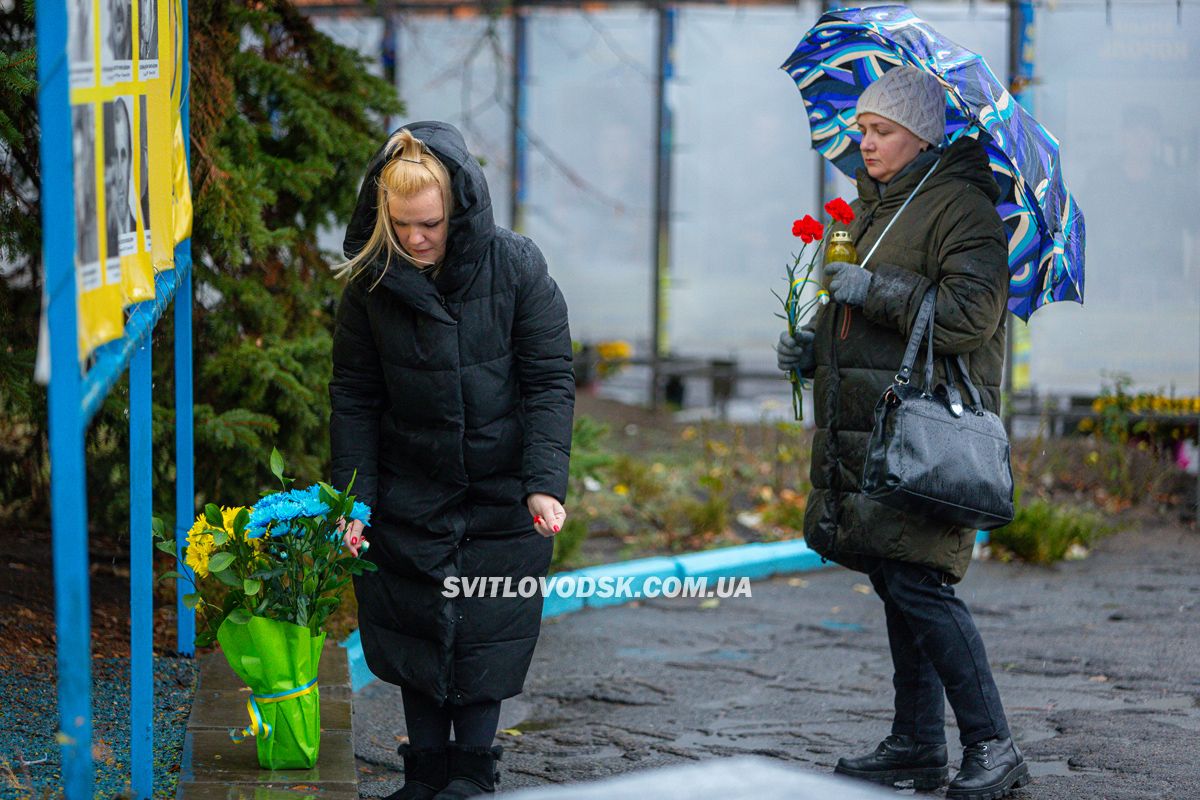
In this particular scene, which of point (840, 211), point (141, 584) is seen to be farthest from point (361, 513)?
point (840, 211)

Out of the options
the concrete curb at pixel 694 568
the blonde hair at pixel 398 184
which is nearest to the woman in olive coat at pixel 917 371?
the blonde hair at pixel 398 184

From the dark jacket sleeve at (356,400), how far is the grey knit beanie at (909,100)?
1.50 m

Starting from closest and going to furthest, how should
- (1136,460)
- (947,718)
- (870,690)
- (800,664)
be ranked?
(947,718) < (870,690) < (800,664) < (1136,460)

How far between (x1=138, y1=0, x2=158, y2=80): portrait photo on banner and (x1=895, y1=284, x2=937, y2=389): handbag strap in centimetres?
200

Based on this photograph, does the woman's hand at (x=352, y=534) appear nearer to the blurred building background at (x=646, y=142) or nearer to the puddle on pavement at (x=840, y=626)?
the puddle on pavement at (x=840, y=626)

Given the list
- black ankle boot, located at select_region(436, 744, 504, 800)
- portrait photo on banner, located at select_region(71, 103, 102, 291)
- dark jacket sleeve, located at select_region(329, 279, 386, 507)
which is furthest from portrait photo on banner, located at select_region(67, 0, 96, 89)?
black ankle boot, located at select_region(436, 744, 504, 800)

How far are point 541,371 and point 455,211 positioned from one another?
0.47 meters

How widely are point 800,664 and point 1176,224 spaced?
532 cm

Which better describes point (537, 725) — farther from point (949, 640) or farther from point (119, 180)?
point (119, 180)

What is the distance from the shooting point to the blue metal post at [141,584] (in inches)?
128

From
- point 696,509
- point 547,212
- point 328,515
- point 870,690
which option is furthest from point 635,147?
point 328,515

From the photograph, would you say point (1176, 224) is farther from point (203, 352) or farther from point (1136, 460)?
point (203, 352)

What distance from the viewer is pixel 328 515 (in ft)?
11.4

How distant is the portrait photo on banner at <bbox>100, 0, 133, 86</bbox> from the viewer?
100.0 inches
